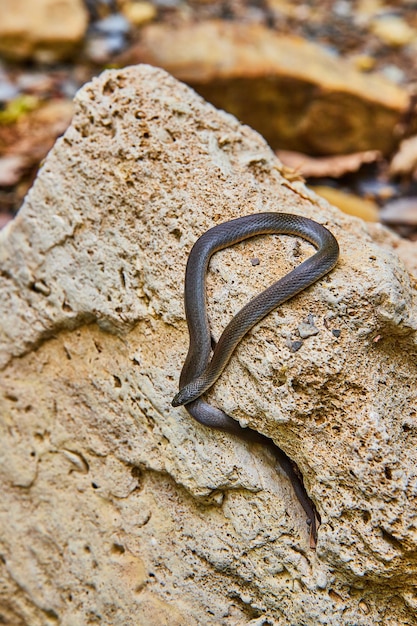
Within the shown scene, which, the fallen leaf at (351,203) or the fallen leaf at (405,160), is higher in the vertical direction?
the fallen leaf at (405,160)

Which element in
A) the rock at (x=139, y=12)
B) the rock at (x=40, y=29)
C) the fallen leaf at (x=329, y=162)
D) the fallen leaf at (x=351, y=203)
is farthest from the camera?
the rock at (x=139, y=12)

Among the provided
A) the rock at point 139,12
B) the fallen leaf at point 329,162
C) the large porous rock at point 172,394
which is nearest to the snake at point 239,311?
the large porous rock at point 172,394

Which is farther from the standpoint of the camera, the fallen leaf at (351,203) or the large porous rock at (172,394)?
the fallen leaf at (351,203)

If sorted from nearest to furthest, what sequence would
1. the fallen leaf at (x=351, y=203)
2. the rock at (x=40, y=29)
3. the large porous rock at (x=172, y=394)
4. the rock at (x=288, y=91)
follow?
the large porous rock at (x=172, y=394)
the fallen leaf at (x=351, y=203)
the rock at (x=288, y=91)
the rock at (x=40, y=29)

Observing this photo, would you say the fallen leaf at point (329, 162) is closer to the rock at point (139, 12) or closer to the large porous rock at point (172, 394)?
the large porous rock at point (172, 394)

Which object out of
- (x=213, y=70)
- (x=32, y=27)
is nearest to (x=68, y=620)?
(x=213, y=70)

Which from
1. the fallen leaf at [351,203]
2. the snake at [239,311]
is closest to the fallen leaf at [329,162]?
the fallen leaf at [351,203]
